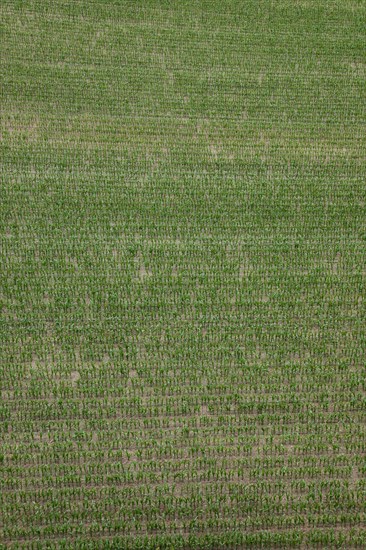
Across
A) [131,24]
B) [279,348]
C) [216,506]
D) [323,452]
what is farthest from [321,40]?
[216,506]

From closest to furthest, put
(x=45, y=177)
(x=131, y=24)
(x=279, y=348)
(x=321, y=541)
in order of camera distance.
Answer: (x=321, y=541)
(x=279, y=348)
(x=45, y=177)
(x=131, y=24)

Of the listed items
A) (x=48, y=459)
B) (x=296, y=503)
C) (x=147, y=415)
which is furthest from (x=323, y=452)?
(x=48, y=459)

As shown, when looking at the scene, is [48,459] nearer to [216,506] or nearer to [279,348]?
[216,506]

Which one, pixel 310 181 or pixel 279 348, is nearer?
pixel 279 348

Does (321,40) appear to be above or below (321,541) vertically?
above

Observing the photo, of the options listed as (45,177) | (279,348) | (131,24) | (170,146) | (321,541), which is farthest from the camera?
(131,24)

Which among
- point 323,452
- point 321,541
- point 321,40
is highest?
point 321,40
